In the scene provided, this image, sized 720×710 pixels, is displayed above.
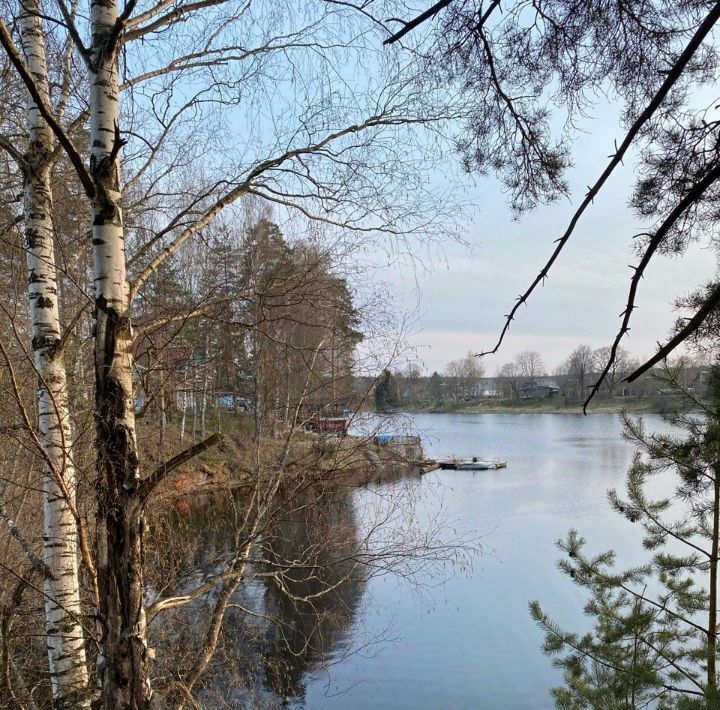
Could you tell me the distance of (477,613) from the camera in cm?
1113

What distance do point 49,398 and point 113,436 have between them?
0.67m

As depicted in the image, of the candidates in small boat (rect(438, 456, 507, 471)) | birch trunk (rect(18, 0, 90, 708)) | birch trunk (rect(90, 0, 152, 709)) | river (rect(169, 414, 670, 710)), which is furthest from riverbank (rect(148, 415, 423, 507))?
small boat (rect(438, 456, 507, 471))

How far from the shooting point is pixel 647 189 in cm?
157

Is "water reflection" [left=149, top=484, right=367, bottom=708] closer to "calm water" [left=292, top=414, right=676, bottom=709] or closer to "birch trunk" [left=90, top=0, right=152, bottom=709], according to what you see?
"calm water" [left=292, top=414, right=676, bottom=709]

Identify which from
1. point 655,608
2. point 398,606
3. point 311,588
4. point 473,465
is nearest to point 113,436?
point 655,608

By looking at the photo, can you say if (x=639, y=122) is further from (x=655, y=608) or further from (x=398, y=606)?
(x=398, y=606)

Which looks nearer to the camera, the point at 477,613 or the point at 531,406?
the point at 477,613

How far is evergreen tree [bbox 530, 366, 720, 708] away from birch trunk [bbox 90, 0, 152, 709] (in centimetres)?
294

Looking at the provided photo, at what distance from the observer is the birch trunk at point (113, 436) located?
2105 millimetres

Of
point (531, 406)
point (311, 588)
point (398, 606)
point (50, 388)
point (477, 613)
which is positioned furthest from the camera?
point (531, 406)

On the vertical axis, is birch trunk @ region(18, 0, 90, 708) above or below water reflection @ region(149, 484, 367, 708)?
above

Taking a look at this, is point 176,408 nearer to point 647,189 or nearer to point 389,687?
point 647,189

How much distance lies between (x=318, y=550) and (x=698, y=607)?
9.85ft

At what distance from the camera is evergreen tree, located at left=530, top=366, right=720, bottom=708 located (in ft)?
13.4
